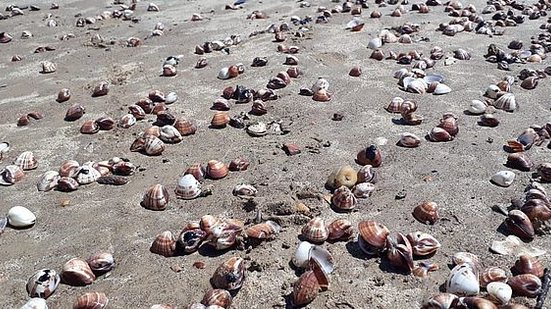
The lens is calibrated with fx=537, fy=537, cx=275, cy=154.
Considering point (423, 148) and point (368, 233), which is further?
point (423, 148)

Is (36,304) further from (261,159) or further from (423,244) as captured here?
(423,244)

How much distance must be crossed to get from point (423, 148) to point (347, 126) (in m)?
0.73

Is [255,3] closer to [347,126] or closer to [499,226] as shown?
[347,126]

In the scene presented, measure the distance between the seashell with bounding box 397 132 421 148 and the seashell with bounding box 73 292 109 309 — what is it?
2572 mm

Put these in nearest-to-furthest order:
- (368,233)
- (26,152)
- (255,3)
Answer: (368,233) < (26,152) < (255,3)

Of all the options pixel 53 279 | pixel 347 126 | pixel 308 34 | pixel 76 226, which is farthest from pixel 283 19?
pixel 53 279

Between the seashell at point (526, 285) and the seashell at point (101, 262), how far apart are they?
7.10 feet

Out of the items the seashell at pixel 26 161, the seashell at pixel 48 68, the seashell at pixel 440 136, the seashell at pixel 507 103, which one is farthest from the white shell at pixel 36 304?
the seashell at pixel 48 68

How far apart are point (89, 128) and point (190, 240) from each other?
2152mm

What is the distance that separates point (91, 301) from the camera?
275 centimetres

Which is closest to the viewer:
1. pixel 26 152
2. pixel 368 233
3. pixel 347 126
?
pixel 368 233

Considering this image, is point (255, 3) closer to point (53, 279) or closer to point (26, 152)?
point (26, 152)

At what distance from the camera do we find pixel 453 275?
2777 mm

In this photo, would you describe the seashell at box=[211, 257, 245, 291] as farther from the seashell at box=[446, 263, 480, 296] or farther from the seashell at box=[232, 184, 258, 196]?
the seashell at box=[446, 263, 480, 296]
